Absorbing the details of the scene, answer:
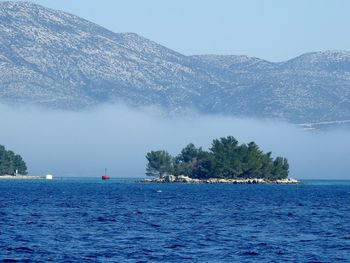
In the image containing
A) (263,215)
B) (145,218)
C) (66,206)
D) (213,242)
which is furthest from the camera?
(66,206)

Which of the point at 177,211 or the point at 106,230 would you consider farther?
the point at 177,211

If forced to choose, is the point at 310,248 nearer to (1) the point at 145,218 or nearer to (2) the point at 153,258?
(2) the point at 153,258

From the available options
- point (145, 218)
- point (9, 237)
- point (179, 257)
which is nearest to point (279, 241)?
point (179, 257)

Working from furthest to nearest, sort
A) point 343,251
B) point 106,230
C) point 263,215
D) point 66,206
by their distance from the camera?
point 66,206 < point 263,215 < point 106,230 < point 343,251

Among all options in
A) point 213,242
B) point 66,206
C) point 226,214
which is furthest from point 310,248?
point 66,206

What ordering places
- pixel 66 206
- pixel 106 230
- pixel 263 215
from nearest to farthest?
pixel 106 230 < pixel 263 215 < pixel 66 206

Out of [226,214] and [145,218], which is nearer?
[145,218]

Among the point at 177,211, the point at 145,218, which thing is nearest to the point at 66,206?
the point at 177,211

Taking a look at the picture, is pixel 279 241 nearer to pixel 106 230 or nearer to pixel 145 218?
pixel 106 230

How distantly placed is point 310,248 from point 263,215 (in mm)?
38008

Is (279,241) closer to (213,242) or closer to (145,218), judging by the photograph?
(213,242)

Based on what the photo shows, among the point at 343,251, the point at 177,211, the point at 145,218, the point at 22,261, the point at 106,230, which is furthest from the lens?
the point at 177,211

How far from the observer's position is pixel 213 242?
7556 cm

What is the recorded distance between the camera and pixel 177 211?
11744cm
